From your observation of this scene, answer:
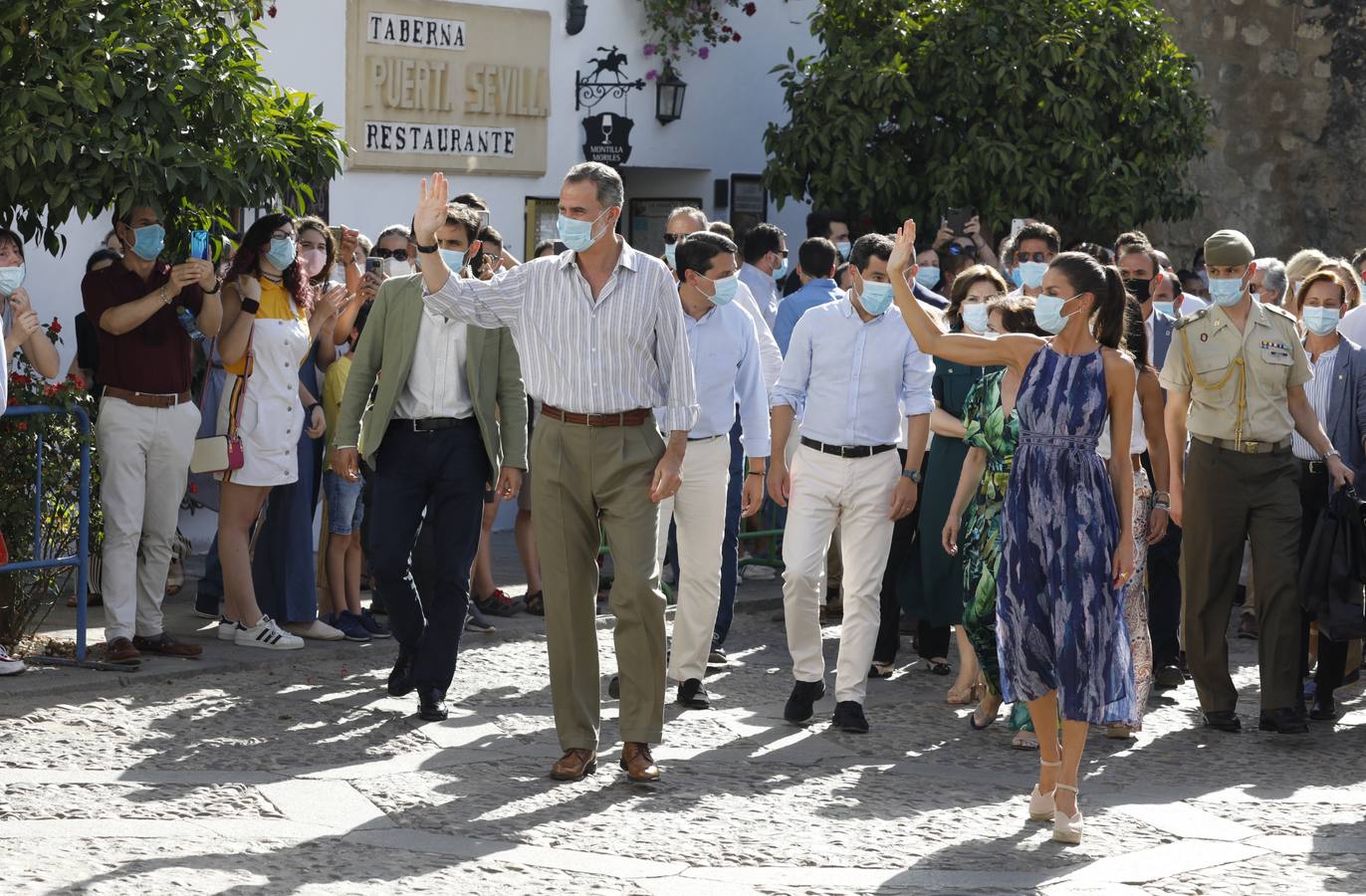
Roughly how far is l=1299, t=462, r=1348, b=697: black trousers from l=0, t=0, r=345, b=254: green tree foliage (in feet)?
16.1

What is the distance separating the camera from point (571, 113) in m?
15.2

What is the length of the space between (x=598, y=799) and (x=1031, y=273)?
14.0ft

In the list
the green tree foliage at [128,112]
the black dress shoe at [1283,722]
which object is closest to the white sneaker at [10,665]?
the green tree foliage at [128,112]

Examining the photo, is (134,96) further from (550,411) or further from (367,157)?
(367,157)

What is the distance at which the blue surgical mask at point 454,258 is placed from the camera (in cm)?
834

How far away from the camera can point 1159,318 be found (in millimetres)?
10875

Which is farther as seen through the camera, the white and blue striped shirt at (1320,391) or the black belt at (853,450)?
the white and blue striped shirt at (1320,391)

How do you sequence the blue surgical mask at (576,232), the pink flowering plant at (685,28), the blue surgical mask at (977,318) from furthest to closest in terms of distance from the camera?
the pink flowering plant at (685,28) → the blue surgical mask at (977,318) → the blue surgical mask at (576,232)

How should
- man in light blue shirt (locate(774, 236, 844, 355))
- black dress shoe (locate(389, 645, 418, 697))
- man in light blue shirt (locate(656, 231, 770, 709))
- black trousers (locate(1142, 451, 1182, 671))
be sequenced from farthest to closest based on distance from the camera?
1. man in light blue shirt (locate(774, 236, 844, 355))
2. black trousers (locate(1142, 451, 1182, 671))
3. man in light blue shirt (locate(656, 231, 770, 709))
4. black dress shoe (locate(389, 645, 418, 697))

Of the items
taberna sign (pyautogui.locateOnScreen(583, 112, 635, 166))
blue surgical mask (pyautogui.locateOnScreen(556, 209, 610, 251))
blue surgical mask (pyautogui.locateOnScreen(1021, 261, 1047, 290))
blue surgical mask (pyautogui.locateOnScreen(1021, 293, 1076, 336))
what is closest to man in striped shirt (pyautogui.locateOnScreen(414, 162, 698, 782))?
blue surgical mask (pyautogui.locateOnScreen(556, 209, 610, 251))

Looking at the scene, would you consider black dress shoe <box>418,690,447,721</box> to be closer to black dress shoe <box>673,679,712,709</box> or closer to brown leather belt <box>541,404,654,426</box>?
black dress shoe <box>673,679,712,709</box>

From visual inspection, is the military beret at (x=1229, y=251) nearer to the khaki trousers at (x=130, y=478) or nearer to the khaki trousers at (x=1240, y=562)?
the khaki trousers at (x=1240, y=562)

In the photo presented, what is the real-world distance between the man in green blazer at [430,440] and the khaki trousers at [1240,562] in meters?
3.04

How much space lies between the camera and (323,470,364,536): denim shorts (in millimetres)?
10133
